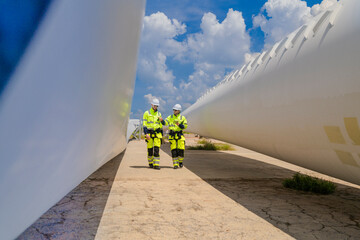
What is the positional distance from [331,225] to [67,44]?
3.07m

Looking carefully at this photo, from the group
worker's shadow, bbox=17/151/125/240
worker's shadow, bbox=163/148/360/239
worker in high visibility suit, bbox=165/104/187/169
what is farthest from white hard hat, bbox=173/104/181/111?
worker's shadow, bbox=17/151/125/240

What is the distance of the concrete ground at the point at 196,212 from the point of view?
2.61m

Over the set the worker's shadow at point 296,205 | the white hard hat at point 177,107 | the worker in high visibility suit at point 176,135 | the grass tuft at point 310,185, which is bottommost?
the worker's shadow at point 296,205

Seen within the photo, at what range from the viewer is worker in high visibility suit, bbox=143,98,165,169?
6.48 m

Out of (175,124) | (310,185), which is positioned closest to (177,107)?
(175,124)

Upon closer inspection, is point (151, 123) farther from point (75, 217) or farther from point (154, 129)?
point (75, 217)

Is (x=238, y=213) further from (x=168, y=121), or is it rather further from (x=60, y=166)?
(x=168, y=121)

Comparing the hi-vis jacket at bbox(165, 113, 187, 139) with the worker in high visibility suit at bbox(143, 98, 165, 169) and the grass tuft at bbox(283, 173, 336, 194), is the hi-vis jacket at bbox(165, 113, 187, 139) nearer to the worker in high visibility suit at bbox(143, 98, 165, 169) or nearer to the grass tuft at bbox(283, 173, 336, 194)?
the worker in high visibility suit at bbox(143, 98, 165, 169)

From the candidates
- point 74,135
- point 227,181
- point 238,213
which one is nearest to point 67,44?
point 74,135

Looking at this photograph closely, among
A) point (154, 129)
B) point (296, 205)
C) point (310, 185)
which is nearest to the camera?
point (296, 205)

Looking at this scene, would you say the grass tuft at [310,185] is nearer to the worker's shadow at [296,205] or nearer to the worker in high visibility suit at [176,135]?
the worker's shadow at [296,205]

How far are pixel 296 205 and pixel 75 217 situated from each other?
275 cm

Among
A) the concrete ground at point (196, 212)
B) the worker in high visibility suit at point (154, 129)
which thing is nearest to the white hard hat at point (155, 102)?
the worker in high visibility suit at point (154, 129)

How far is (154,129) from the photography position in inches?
256
